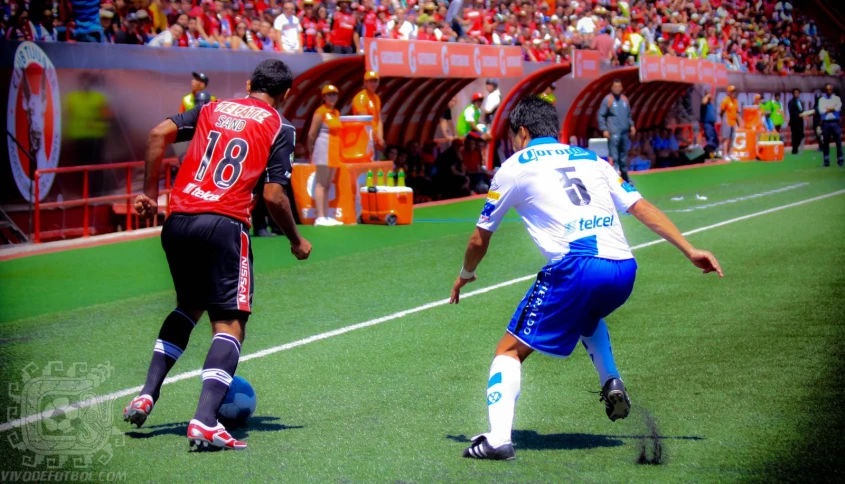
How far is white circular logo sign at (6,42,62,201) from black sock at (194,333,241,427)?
31.4 feet

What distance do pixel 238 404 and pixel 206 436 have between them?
0.61 m

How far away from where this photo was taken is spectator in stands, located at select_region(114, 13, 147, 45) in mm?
15547

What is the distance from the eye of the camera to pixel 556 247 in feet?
16.8

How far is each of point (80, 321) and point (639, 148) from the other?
2376 cm

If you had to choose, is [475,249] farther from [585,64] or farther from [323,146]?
[585,64]

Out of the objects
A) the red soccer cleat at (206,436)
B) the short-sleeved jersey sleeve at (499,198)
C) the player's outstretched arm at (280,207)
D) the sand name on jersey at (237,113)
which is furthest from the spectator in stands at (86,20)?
the short-sleeved jersey sleeve at (499,198)

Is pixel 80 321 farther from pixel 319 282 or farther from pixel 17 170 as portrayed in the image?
pixel 17 170

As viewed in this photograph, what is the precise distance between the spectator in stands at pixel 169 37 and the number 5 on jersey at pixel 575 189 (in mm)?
11879

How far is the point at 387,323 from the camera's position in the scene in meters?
8.95

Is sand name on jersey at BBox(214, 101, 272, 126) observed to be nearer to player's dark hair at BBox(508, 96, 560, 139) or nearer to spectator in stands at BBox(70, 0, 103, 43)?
player's dark hair at BBox(508, 96, 560, 139)

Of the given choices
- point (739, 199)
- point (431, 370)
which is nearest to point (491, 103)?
point (739, 199)

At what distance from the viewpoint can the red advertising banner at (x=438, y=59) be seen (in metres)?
18.2

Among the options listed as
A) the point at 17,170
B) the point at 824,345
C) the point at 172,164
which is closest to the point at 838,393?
the point at 824,345

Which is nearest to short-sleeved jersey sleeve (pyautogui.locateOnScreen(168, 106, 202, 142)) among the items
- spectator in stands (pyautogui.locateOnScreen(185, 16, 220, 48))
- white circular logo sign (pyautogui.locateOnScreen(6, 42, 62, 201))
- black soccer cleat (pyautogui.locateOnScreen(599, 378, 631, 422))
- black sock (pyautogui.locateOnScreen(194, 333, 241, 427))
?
black sock (pyautogui.locateOnScreen(194, 333, 241, 427))
